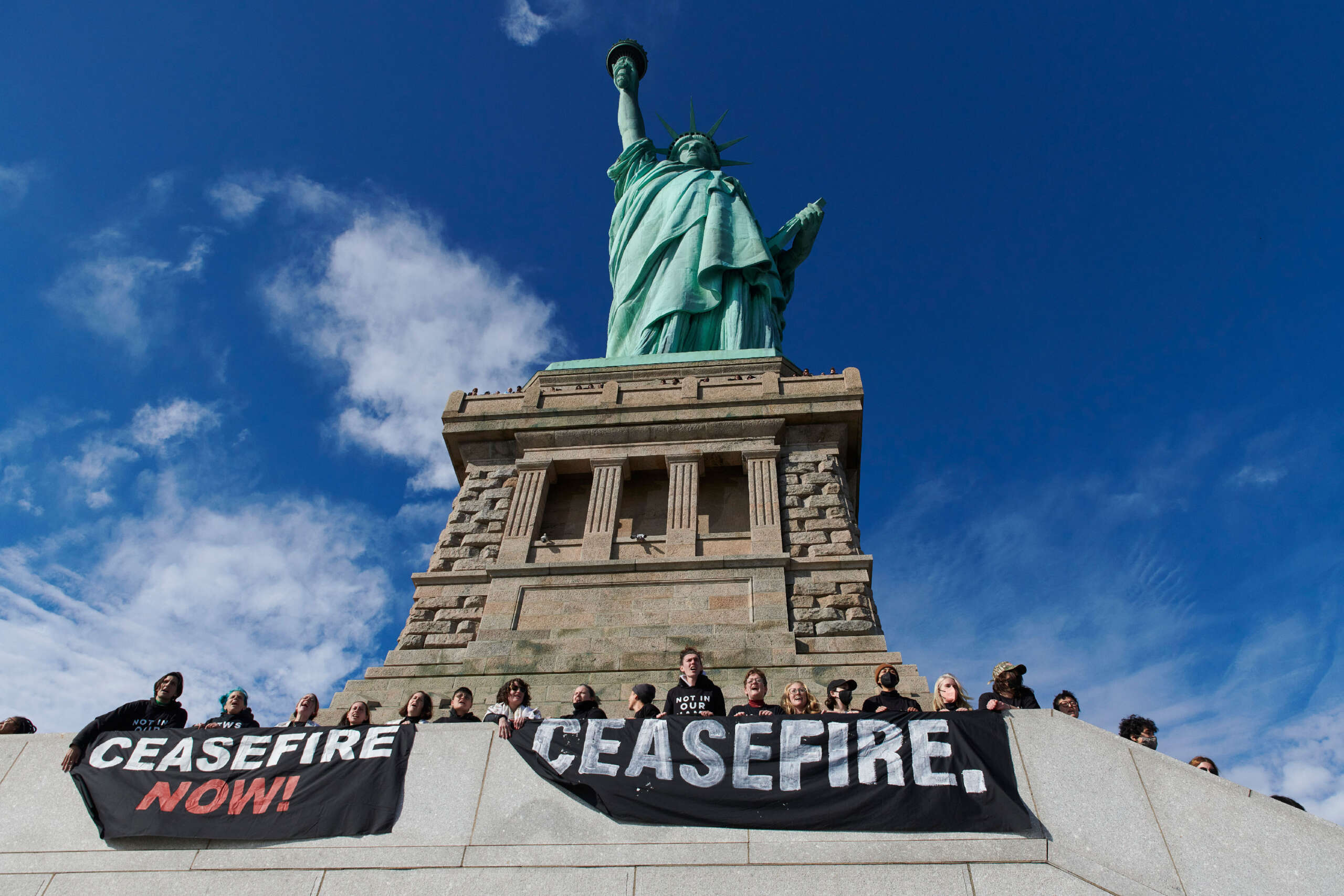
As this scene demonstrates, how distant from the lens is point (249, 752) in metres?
7.95

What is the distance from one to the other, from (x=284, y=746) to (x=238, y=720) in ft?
3.33

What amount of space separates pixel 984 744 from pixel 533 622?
766cm

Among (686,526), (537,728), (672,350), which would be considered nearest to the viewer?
(537,728)

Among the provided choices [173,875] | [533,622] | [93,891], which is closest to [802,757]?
[173,875]

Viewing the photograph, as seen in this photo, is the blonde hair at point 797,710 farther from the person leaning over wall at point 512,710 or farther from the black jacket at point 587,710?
the person leaning over wall at point 512,710

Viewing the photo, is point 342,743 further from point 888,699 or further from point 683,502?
point 683,502

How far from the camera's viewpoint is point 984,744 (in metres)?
7.11

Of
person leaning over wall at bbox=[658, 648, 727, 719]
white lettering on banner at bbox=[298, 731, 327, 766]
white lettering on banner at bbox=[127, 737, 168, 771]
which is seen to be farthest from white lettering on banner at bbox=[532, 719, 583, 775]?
white lettering on banner at bbox=[127, 737, 168, 771]

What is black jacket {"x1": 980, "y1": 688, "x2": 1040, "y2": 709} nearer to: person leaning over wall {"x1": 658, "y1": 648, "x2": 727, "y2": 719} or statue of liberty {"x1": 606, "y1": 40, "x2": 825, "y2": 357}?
person leaning over wall {"x1": 658, "y1": 648, "x2": 727, "y2": 719}

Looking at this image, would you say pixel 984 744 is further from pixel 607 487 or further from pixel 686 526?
pixel 607 487

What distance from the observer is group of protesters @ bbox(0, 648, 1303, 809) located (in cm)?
786

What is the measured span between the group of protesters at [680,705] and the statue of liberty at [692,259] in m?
13.5

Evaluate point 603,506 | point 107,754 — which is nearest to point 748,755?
point 107,754

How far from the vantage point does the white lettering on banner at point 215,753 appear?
789 cm
